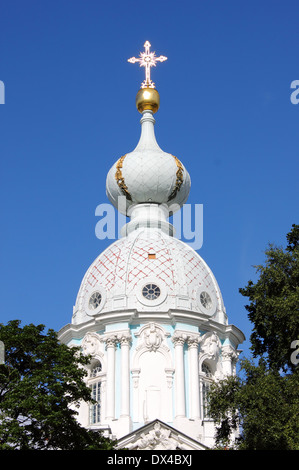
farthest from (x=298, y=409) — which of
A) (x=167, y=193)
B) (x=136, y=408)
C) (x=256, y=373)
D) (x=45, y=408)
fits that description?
(x=167, y=193)

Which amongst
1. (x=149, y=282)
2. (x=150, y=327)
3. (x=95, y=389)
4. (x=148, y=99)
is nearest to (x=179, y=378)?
(x=150, y=327)

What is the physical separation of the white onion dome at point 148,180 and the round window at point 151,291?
634 cm

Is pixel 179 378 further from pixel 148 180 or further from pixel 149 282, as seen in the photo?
pixel 148 180

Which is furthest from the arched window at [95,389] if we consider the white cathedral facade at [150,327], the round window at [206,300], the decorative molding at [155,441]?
the round window at [206,300]

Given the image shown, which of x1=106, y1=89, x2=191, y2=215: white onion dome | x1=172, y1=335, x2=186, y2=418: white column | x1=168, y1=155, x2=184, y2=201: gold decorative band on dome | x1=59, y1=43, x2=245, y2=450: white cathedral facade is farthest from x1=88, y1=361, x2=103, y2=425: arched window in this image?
x1=168, y1=155, x2=184, y2=201: gold decorative band on dome

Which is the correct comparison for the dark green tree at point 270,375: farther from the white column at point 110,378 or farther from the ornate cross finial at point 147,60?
the ornate cross finial at point 147,60

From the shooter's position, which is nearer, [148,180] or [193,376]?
[193,376]

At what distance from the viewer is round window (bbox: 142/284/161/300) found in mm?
43281

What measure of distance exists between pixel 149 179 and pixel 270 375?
2317 cm

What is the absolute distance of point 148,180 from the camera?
47.8 meters

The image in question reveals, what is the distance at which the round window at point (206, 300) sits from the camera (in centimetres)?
4441

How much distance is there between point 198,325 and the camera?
43.2 meters

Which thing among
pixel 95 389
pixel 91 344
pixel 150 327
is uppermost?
pixel 150 327
